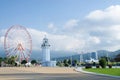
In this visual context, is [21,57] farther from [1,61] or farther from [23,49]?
[1,61]

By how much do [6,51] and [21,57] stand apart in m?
6.59

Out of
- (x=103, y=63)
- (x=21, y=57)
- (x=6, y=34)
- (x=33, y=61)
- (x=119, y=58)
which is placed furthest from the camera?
(x=33, y=61)

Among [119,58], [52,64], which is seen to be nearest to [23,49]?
[52,64]

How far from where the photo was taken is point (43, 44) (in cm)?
11594

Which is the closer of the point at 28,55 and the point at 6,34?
the point at 6,34

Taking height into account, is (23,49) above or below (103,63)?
above

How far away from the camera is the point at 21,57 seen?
3457 inches

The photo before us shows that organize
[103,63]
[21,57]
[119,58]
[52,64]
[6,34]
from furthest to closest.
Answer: [52,64] < [21,57] < [6,34] < [103,63] < [119,58]

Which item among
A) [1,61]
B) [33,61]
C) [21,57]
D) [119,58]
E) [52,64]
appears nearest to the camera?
[119,58]

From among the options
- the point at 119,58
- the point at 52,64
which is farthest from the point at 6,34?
the point at 119,58

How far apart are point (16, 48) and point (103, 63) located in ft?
116

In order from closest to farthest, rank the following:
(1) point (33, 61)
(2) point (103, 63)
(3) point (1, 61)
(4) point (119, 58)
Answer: (4) point (119, 58)
(2) point (103, 63)
(3) point (1, 61)
(1) point (33, 61)

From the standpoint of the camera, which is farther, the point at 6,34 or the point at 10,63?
the point at 10,63

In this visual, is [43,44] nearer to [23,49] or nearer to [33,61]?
[23,49]
